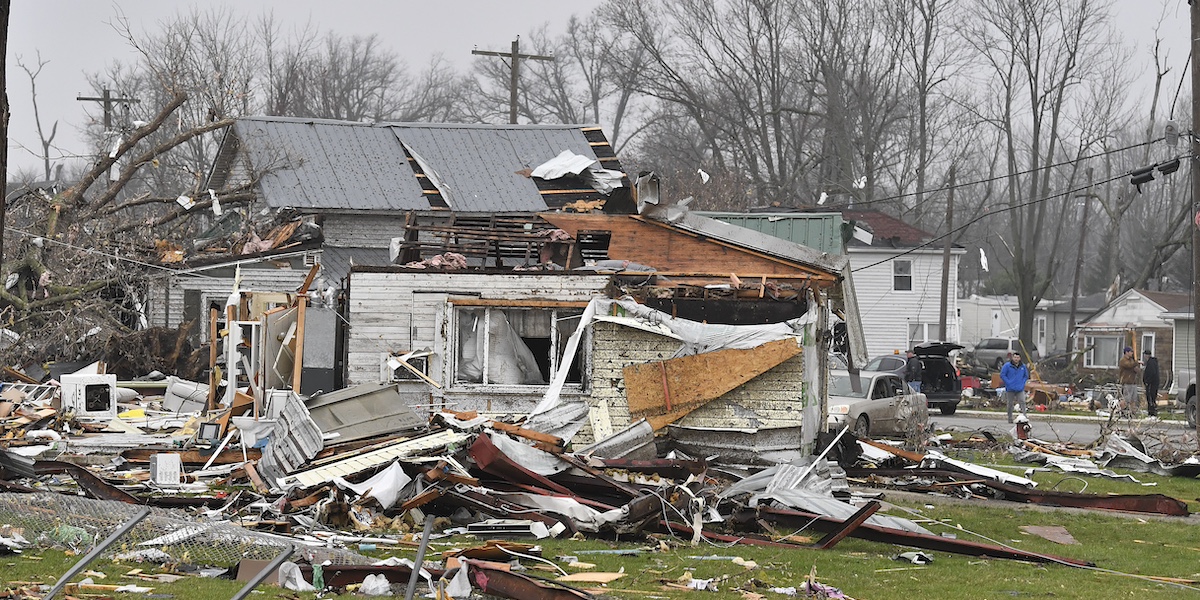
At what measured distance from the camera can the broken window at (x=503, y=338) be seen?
1716cm

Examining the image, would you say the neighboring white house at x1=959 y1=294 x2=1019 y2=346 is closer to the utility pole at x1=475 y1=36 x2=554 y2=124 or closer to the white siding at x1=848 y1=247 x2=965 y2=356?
the white siding at x1=848 y1=247 x2=965 y2=356

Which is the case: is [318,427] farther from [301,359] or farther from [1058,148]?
[1058,148]

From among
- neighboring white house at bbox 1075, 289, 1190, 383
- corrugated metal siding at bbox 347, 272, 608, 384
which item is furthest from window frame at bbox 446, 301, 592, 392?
neighboring white house at bbox 1075, 289, 1190, 383

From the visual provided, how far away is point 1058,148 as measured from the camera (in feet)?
189

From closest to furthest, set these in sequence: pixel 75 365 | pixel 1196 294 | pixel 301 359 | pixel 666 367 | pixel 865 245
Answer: pixel 666 367 → pixel 301 359 → pixel 1196 294 → pixel 75 365 → pixel 865 245

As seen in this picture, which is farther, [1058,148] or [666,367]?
[1058,148]

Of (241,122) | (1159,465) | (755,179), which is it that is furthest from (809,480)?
(755,179)

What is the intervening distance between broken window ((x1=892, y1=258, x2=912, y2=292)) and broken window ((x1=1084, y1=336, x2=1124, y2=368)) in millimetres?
8135

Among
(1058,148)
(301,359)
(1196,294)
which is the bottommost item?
(301,359)

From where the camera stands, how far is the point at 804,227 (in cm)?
2758

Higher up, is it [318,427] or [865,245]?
[865,245]

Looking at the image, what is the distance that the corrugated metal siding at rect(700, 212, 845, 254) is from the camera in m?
27.1

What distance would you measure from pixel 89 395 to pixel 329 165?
32.8 ft

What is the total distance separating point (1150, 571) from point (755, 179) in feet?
140
